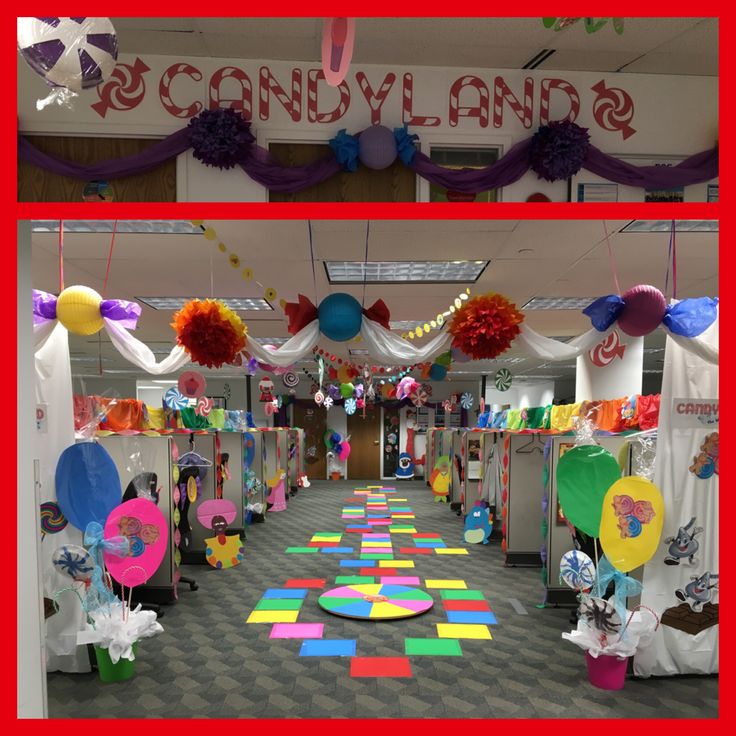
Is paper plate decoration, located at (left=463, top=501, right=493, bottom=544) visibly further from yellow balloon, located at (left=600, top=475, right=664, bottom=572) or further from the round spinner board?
yellow balloon, located at (left=600, top=475, right=664, bottom=572)

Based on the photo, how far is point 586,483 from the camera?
12.2ft

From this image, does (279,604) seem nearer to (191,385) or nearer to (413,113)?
(191,385)

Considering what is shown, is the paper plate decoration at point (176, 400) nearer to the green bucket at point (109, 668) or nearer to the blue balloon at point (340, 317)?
the green bucket at point (109, 668)

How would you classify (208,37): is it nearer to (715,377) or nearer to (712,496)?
(715,377)

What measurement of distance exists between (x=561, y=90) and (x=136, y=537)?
12.3ft

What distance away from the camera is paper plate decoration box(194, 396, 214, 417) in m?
7.08

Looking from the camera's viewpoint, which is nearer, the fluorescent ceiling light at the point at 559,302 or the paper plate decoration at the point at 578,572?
the paper plate decoration at the point at 578,572

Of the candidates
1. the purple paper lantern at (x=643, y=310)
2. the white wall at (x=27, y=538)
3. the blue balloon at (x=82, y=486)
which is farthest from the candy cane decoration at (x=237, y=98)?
the purple paper lantern at (x=643, y=310)

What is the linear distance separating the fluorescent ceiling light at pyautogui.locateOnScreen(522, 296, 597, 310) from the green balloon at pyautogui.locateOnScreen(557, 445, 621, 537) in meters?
3.20

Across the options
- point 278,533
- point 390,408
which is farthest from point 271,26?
point 390,408

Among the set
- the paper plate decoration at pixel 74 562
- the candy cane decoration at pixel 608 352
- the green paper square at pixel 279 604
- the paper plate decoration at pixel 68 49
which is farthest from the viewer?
the candy cane decoration at pixel 608 352

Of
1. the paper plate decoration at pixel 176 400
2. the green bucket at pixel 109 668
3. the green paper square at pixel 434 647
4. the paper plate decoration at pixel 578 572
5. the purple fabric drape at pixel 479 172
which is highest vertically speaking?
the purple fabric drape at pixel 479 172

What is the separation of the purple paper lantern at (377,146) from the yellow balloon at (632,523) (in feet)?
7.73

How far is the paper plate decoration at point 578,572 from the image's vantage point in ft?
11.7
